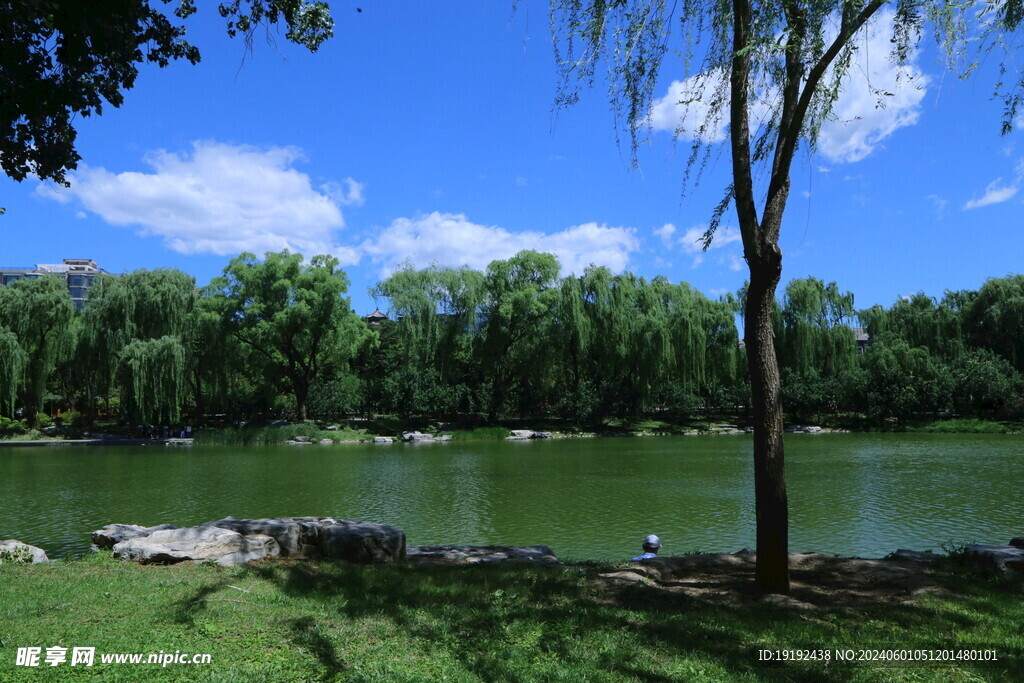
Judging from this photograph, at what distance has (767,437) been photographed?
197 inches

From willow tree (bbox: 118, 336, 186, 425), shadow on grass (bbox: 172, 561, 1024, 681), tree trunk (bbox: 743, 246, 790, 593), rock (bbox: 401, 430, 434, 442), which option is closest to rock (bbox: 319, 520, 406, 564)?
shadow on grass (bbox: 172, 561, 1024, 681)

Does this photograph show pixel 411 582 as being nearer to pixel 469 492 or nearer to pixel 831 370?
pixel 469 492

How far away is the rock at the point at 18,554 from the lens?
19.5 feet

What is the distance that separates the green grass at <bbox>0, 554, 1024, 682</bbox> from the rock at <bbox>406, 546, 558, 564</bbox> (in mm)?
1166

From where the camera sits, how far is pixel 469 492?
1334cm

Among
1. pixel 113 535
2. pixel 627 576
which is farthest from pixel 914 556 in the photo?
pixel 113 535

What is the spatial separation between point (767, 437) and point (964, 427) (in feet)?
99.3

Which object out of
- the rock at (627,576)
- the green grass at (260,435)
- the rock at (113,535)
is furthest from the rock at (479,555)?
the green grass at (260,435)

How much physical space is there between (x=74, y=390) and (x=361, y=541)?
3469cm

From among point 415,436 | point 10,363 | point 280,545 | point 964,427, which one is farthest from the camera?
point 415,436

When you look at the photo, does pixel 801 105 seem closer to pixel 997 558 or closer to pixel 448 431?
pixel 997 558

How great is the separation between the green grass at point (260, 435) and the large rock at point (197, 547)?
2214 cm

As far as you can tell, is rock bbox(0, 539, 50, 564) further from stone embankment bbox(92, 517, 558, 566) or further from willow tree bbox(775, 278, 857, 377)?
willow tree bbox(775, 278, 857, 377)

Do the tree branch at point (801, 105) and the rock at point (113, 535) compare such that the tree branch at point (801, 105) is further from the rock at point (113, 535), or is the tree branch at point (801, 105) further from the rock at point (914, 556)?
the rock at point (113, 535)
